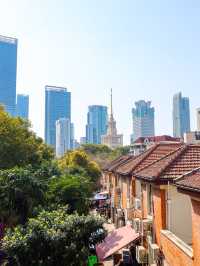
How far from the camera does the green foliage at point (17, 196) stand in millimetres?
19172

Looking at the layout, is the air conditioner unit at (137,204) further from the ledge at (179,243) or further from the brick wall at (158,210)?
the ledge at (179,243)

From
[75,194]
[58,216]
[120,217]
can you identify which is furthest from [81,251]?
[120,217]

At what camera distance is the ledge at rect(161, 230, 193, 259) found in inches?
381

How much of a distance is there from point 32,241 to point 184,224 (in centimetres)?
565

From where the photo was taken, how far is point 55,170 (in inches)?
1310

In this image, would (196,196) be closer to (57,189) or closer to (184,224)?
(184,224)

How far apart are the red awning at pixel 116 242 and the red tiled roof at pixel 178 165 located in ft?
11.9

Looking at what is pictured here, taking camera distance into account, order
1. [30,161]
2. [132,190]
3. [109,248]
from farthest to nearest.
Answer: [30,161], [132,190], [109,248]

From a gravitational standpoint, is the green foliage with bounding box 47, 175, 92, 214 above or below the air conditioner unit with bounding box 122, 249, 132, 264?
above

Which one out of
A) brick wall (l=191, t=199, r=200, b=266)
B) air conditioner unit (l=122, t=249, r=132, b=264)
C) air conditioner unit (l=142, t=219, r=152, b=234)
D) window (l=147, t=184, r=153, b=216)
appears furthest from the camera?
air conditioner unit (l=122, t=249, r=132, b=264)

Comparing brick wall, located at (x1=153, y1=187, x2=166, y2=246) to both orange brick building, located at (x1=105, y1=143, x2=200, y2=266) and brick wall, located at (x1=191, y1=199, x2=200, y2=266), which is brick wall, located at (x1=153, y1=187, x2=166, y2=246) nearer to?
orange brick building, located at (x1=105, y1=143, x2=200, y2=266)

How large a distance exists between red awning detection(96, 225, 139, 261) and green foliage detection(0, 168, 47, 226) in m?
4.62

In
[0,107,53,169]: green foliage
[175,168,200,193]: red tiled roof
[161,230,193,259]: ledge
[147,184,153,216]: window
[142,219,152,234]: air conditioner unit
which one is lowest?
[142,219,152,234]: air conditioner unit

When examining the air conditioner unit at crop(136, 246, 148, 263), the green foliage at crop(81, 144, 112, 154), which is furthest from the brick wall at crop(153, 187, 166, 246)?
the green foliage at crop(81, 144, 112, 154)
